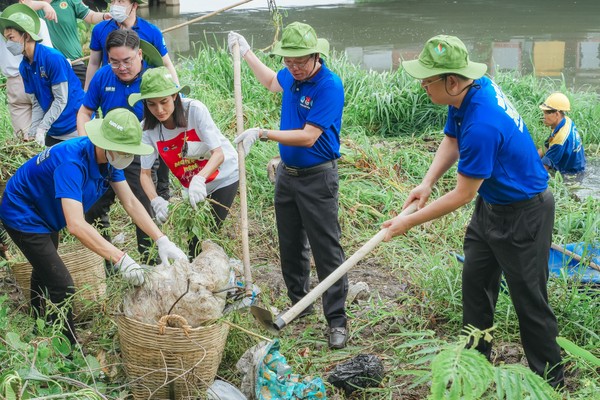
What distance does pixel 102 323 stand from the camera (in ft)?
14.0

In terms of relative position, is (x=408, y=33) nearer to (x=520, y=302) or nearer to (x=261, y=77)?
(x=261, y=77)

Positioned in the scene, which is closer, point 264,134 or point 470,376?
point 470,376

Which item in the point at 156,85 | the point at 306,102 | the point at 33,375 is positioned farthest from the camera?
the point at 306,102

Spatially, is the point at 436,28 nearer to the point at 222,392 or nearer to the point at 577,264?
the point at 577,264

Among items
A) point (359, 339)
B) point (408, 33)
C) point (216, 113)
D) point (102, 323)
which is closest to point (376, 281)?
point (359, 339)

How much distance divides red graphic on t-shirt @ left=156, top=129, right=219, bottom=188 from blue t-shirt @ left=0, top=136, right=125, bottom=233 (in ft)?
1.38

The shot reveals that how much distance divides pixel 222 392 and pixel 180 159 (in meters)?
1.46

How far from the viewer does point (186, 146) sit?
4.39m

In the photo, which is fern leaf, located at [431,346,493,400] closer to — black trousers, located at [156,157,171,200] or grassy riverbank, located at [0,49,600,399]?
grassy riverbank, located at [0,49,600,399]

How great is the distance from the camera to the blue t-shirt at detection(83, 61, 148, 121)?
16.0 ft

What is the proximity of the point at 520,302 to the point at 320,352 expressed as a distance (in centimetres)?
124

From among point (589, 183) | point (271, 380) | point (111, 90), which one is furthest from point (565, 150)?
point (271, 380)

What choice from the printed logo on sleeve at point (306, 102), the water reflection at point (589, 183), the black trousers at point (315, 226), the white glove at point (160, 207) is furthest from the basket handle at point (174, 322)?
the water reflection at point (589, 183)

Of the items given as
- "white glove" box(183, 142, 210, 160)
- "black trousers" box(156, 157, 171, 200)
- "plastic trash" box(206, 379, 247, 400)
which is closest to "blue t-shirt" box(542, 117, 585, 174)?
→ "black trousers" box(156, 157, 171, 200)
